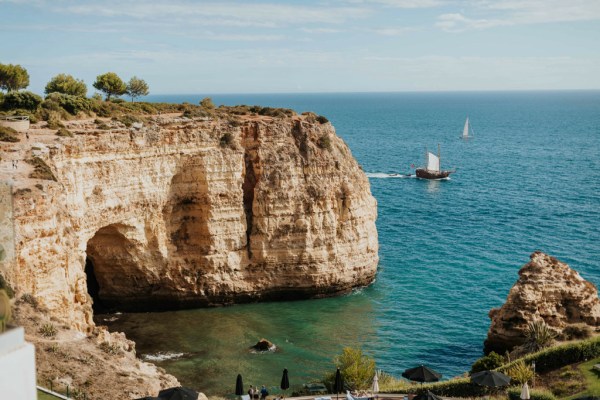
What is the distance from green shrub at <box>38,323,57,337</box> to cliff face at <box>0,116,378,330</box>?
10907 mm

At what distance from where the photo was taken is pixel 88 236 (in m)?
39.2

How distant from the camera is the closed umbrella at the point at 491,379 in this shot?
2733 centimetres

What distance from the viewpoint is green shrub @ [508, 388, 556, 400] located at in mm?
26547

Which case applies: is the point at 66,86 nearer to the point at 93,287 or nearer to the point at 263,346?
the point at 93,287

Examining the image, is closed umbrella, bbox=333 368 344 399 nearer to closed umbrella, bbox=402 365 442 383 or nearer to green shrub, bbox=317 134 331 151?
closed umbrella, bbox=402 365 442 383

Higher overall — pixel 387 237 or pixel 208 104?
pixel 208 104

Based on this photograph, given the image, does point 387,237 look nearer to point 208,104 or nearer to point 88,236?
point 208,104

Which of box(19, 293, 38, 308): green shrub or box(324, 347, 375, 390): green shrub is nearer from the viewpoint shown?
box(19, 293, 38, 308): green shrub

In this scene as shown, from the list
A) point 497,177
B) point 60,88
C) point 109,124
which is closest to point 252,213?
point 109,124

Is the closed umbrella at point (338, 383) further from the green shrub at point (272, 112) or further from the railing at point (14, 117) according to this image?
the green shrub at point (272, 112)

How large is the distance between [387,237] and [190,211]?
2424cm

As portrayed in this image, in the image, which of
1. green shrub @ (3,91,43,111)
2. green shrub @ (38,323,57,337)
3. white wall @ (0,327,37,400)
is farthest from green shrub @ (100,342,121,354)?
green shrub @ (3,91,43,111)

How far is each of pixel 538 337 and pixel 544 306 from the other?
14.8ft

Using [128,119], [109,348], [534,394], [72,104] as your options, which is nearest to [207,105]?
[72,104]
